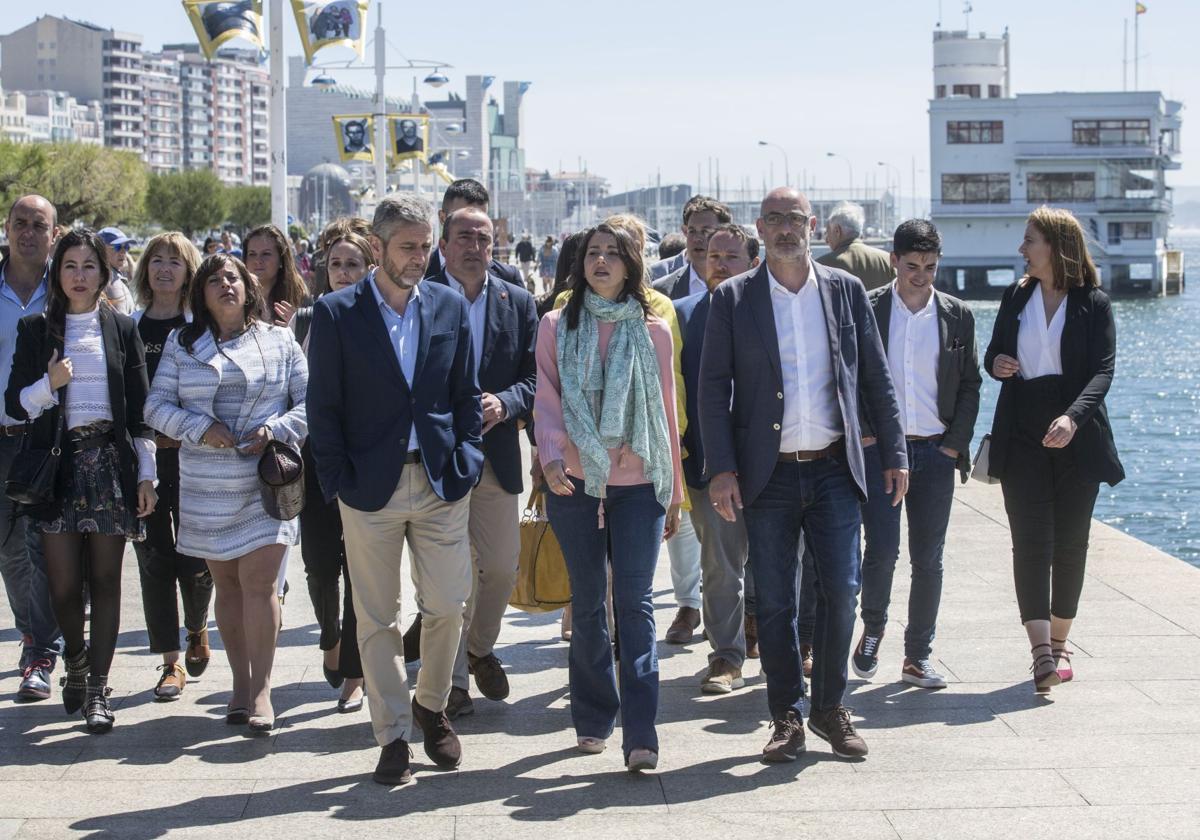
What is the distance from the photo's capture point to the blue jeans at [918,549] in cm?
698

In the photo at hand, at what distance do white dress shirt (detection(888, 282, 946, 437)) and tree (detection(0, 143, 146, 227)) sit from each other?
60.1 m

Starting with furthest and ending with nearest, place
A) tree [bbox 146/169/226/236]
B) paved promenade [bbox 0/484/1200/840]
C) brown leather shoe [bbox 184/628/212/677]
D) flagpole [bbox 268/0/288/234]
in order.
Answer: tree [bbox 146/169/226/236] → flagpole [bbox 268/0/288/234] → brown leather shoe [bbox 184/628/212/677] → paved promenade [bbox 0/484/1200/840]

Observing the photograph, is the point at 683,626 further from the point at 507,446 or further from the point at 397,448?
the point at 397,448

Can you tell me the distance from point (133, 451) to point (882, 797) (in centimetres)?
331

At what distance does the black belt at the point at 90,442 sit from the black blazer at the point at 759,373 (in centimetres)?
245

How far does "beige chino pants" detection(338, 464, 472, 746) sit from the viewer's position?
5.61 m

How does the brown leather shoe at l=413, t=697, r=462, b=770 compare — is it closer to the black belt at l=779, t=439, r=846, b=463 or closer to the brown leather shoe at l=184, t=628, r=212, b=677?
the black belt at l=779, t=439, r=846, b=463

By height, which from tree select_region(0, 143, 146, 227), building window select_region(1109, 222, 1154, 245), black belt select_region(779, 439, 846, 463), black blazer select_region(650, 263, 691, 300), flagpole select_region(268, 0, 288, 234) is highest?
tree select_region(0, 143, 146, 227)

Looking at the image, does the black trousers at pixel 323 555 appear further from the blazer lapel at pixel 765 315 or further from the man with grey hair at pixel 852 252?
the man with grey hair at pixel 852 252

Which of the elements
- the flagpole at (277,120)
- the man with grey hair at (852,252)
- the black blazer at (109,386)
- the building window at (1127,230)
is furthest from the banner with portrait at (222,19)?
the building window at (1127,230)

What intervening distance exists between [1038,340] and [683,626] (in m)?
2.22

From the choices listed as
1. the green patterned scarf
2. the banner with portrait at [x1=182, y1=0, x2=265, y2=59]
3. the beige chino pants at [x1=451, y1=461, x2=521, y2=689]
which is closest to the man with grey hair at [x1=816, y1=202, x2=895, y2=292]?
the beige chino pants at [x1=451, y1=461, x2=521, y2=689]

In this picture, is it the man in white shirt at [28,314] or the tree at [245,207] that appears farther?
the tree at [245,207]

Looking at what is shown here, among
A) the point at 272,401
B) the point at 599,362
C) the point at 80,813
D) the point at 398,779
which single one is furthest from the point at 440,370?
the point at 80,813
